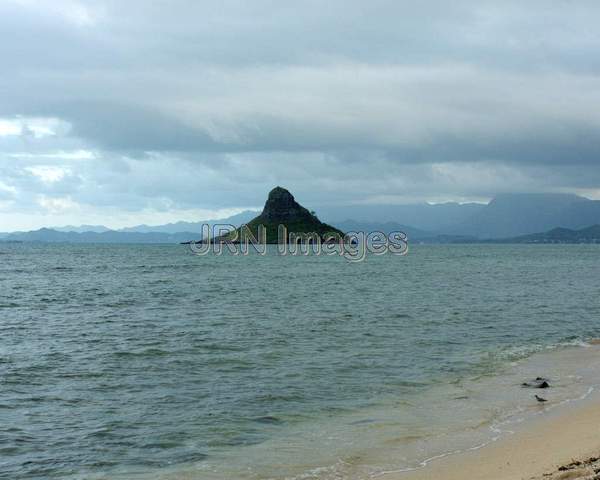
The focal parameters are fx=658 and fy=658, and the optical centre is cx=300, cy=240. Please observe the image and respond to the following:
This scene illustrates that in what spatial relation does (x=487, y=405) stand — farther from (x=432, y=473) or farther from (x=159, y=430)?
(x=159, y=430)

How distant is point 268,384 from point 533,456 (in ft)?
36.9

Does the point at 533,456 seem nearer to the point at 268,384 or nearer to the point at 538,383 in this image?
the point at 538,383

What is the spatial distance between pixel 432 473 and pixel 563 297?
5324 cm


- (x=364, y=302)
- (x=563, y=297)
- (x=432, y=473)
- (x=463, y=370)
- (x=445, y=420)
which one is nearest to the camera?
(x=432, y=473)

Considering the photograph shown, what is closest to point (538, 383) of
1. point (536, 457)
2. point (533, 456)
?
point (533, 456)

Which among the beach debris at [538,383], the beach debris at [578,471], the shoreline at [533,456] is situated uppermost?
the beach debris at [578,471]

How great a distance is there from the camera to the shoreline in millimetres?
12867

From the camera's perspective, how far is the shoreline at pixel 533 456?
1287 centimetres

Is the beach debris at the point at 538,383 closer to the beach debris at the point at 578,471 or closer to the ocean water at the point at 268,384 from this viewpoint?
the ocean water at the point at 268,384

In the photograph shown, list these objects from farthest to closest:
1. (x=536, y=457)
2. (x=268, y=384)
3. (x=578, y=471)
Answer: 1. (x=268, y=384)
2. (x=536, y=457)
3. (x=578, y=471)

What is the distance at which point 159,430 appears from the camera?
18.3m

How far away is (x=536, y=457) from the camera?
48.2ft

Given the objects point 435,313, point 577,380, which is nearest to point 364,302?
point 435,313

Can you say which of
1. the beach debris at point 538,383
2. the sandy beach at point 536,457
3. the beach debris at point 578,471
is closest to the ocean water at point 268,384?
the beach debris at point 538,383
